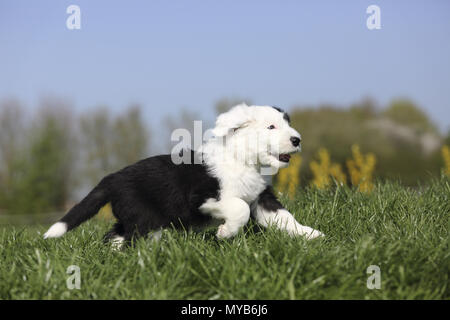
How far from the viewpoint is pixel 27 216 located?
15984 millimetres

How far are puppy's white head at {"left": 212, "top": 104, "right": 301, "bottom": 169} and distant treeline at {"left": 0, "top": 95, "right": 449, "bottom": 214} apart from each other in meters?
12.2

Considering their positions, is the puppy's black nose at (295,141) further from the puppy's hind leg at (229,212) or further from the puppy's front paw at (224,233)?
the puppy's front paw at (224,233)

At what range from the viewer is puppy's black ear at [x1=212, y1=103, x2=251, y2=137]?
170 inches

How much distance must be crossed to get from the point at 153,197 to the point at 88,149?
45.6ft

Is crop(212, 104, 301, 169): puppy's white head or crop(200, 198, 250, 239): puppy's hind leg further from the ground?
crop(212, 104, 301, 169): puppy's white head

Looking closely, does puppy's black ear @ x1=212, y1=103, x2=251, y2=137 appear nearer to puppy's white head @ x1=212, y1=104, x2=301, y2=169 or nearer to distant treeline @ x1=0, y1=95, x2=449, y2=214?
puppy's white head @ x1=212, y1=104, x2=301, y2=169

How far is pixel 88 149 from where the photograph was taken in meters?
17.5

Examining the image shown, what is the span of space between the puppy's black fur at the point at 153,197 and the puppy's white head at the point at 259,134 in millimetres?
381

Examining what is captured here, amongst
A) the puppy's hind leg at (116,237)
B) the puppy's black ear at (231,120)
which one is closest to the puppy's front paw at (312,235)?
the puppy's black ear at (231,120)

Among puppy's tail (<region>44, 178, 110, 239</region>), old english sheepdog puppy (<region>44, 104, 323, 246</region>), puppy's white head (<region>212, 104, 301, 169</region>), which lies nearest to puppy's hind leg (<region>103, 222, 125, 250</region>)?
old english sheepdog puppy (<region>44, 104, 323, 246</region>)

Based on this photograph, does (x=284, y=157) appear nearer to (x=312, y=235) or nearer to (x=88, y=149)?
(x=312, y=235)
